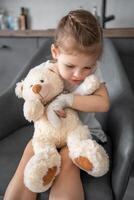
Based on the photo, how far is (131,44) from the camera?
143 cm

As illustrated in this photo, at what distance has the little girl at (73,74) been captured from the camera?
80 centimetres

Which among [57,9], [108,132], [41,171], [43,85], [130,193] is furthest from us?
[57,9]

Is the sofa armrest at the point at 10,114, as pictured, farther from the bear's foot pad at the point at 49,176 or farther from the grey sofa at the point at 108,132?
the bear's foot pad at the point at 49,176

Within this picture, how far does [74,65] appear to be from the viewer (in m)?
0.85

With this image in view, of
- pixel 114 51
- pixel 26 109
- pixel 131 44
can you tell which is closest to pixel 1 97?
pixel 26 109

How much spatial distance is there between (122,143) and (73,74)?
254 millimetres

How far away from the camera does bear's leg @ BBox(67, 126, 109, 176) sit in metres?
0.80

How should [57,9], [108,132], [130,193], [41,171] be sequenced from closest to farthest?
[41,171] < [108,132] < [130,193] < [57,9]

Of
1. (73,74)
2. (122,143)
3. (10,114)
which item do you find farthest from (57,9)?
(122,143)

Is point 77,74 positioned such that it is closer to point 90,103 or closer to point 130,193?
point 90,103

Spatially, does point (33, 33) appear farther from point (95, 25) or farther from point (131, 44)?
point (95, 25)

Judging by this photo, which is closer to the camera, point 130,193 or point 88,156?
point 88,156

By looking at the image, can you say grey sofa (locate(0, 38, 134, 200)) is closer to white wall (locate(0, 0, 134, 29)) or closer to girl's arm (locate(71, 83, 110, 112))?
girl's arm (locate(71, 83, 110, 112))

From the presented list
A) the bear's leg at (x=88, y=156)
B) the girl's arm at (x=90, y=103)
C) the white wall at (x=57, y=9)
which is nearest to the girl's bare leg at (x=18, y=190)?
the bear's leg at (x=88, y=156)
